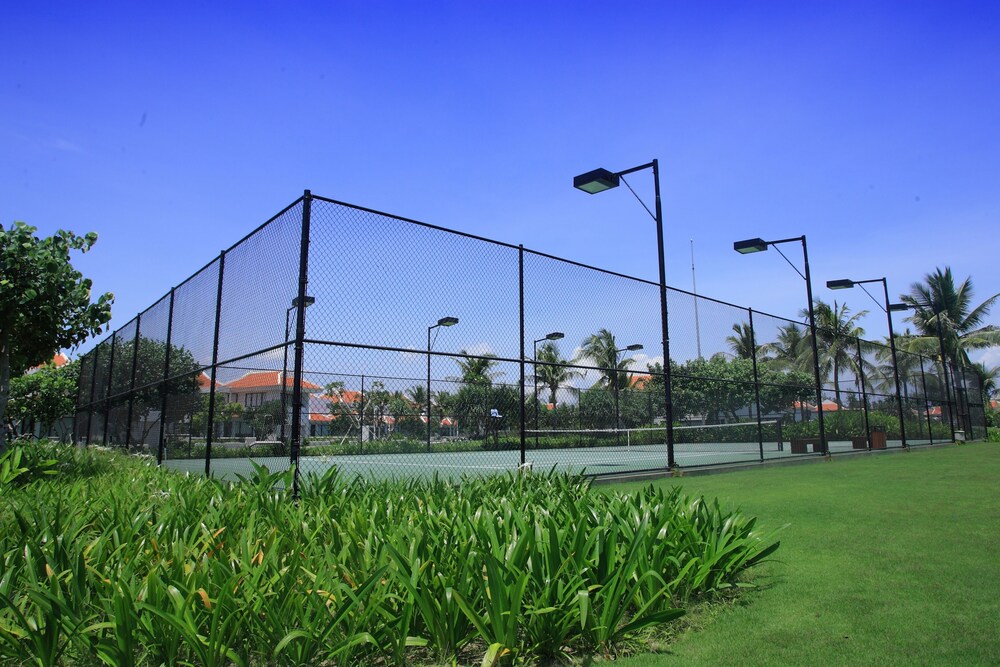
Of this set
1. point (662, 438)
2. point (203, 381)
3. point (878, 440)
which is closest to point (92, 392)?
point (203, 381)

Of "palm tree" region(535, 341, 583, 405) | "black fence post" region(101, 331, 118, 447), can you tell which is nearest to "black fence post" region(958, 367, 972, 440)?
"palm tree" region(535, 341, 583, 405)

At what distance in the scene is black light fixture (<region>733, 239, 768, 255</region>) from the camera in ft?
48.3

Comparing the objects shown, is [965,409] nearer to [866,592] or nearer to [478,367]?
[478,367]

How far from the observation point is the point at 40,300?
883 cm

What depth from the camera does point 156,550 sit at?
3.47 m

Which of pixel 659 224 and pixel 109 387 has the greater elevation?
pixel 659 224

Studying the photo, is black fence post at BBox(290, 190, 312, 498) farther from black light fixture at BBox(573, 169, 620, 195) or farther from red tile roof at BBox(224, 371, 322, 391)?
black light fixture at BBox(573, 169, 620, 195)

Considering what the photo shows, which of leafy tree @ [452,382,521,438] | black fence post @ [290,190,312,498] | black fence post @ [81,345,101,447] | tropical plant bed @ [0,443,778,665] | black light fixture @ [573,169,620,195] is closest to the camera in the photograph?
tropical plant bed @ [0,443,778,665]

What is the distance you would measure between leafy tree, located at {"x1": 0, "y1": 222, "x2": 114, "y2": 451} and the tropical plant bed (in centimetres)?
521

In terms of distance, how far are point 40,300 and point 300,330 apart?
5001mm

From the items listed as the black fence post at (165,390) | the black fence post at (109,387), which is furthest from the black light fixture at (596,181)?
the black fence post at (109,387)

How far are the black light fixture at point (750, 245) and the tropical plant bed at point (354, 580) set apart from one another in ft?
37.4

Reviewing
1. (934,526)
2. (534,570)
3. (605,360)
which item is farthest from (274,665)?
(605,360)

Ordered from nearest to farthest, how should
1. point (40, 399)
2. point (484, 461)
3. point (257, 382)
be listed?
point (257, 382) < point (484, 461) < point (40, 399)
